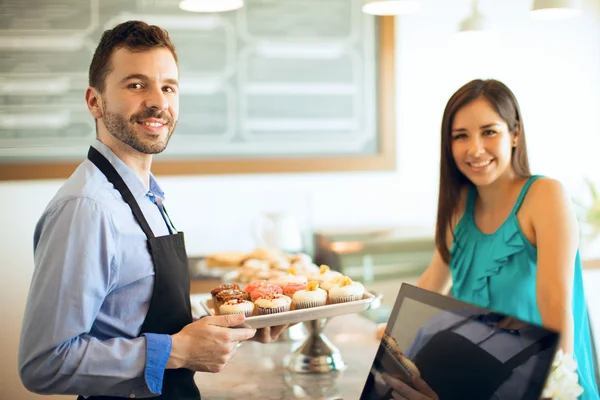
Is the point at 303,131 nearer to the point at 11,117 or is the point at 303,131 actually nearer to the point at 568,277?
the point at 11,117

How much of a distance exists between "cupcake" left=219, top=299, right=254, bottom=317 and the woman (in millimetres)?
687

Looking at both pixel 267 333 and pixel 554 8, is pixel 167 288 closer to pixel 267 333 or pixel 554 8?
pixel 267 333

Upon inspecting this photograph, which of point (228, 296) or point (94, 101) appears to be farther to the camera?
point (228, 296)

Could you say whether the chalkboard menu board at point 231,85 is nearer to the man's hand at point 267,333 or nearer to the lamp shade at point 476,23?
the lamp shade at point 476,23

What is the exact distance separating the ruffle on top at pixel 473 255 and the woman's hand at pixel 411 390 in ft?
2.45

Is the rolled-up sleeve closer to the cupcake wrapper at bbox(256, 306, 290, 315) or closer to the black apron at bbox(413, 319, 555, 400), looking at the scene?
the cupcake wrapper at bbox(256, 306, 290, 315)

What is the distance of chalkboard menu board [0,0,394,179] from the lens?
3.36m

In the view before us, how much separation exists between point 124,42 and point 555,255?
1202 mm

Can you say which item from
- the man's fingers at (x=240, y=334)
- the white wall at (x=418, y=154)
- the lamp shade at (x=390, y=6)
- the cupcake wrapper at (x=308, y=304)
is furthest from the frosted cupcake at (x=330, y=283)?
the white wall at (x=418, y=154)

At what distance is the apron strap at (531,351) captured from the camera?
1003 millimetres

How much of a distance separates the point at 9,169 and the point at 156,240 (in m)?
2.14

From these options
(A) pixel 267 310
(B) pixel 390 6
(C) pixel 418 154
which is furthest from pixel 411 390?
(C) pixel 418 154

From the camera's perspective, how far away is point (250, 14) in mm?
3566

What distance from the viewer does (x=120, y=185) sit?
61.2 inches
